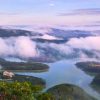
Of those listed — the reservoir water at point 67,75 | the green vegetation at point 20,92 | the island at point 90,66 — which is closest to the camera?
the green vegetation at point 20,92

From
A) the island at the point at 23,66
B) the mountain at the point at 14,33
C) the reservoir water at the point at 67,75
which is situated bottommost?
the reservoir water at the point at 67,75

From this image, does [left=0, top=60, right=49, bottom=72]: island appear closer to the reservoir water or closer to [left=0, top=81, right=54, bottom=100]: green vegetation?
the reservoir water

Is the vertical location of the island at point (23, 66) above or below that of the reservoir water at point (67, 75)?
above

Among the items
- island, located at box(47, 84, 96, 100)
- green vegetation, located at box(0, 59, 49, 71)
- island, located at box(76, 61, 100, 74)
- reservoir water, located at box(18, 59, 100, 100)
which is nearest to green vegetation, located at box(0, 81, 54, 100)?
island, located at box(47, 84, 96, 100)

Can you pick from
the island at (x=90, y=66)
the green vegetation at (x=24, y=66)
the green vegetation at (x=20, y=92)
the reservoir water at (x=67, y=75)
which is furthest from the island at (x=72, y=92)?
the green vegetation at (x=20, y=92)

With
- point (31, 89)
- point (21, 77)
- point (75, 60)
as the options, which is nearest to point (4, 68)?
point (21, 77)

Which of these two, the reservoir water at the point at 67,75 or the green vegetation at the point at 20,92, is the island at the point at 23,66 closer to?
the reservoir water at the point at 67,75

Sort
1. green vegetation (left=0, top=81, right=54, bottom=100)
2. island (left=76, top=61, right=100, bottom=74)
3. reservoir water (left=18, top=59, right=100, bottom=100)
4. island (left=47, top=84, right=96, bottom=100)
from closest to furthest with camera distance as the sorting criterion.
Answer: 1. green vegetation (left=0, top=81, right=54, bottom=100)
2. island (left=47, top=84, right=96, bottom=100)
3. reservoir water (left=18, top=59, right=100, bottom=100)
4. island (left=76, top=61, right=100, bottom=74)

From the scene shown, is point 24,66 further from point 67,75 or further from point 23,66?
point 67,75

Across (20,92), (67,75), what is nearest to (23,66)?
(67,75)

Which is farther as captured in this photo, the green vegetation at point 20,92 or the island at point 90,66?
the island at point 90,66
